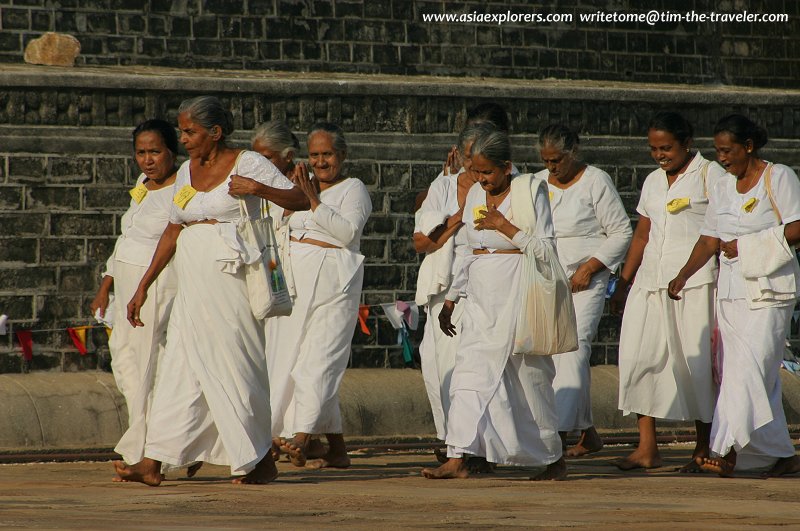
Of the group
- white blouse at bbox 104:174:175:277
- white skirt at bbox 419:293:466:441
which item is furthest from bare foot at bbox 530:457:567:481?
white blouse at bbox 104:174:175:277

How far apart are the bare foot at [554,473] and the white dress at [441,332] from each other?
1.28 metres

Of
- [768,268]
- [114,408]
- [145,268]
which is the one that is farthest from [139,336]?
[768,268]

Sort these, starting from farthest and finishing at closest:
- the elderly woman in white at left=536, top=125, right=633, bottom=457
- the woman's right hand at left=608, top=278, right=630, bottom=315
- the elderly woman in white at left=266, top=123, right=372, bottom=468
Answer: the elderly woman in white at left=536, top=125, right=633, bottom=457 → the woman's right hand at left=608, top=278, right=630, bottom=315 → the elderly woman in white at left=266, top=123, right=372, bottom=468

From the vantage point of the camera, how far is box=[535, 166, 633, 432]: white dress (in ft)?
35.5

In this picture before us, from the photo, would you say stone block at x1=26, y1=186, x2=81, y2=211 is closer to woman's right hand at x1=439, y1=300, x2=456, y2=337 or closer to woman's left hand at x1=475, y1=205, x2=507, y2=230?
→ woman's right hand at x1=439, y1=300, x2=456, y2=337

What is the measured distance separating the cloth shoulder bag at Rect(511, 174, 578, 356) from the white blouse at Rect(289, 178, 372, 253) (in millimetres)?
1474

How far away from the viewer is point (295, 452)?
966 cm

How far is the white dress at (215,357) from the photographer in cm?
839

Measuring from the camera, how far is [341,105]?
45.2 feet

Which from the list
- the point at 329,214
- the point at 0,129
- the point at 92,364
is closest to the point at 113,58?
the point at 0,129

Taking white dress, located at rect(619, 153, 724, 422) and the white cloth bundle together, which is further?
white dress, located at rect(619, 153, 724, 422)

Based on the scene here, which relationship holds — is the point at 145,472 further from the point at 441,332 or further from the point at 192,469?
the point at 441,332

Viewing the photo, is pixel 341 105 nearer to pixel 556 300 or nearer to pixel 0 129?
pixel 0 129

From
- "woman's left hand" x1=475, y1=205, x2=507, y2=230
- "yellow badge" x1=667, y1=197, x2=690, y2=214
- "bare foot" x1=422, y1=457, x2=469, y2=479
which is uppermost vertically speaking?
"yellow badge" x1=667, y1=197, x2=690, y2=214
